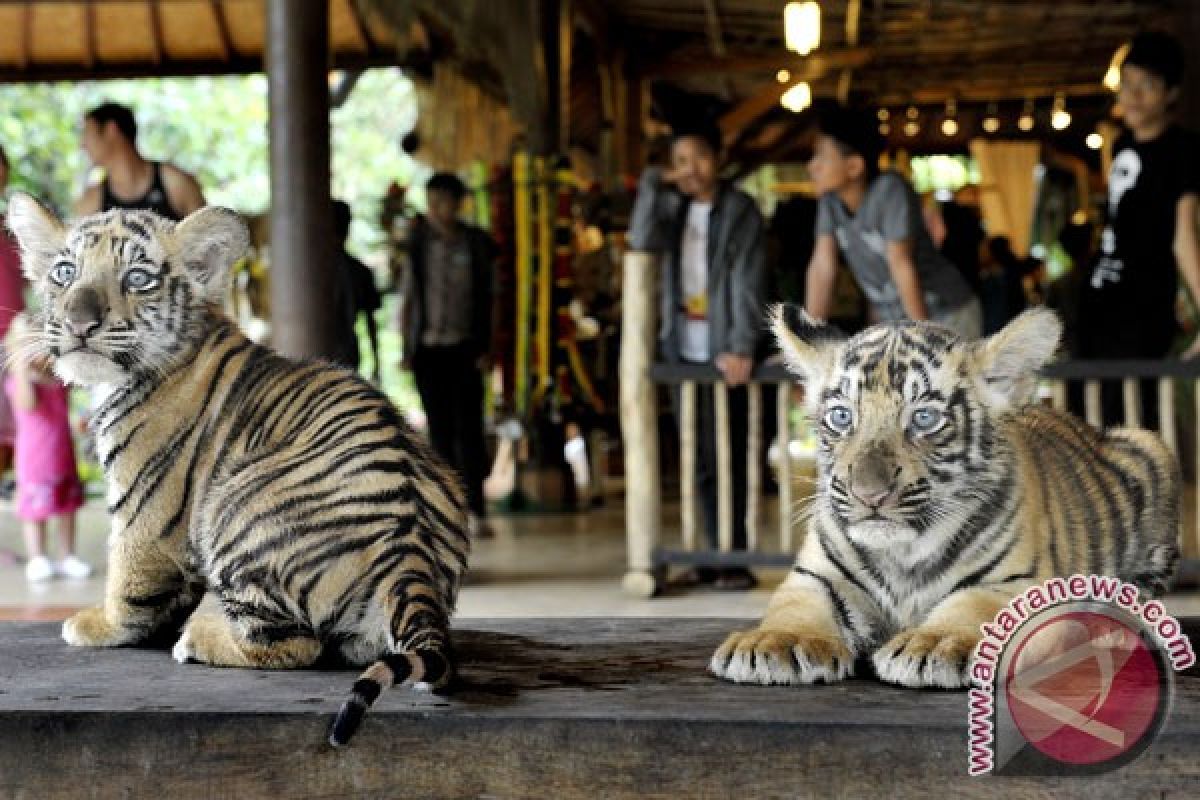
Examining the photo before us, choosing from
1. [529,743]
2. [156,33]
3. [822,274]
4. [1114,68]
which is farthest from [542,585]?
[1114,68]

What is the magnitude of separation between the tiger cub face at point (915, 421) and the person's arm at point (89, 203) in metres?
3.78

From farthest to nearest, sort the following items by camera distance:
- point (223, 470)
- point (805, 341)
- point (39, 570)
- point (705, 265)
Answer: point (39, 570) → point (705, 265) → point (223, 470) → point (805, 341)

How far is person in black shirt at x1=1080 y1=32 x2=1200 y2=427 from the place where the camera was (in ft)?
16.7

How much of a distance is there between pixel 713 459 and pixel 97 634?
11.1ft

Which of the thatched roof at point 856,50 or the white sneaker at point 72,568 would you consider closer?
the white sneaker at point 72,568

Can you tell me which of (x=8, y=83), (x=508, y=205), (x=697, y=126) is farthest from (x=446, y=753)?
(x=8, y=83)

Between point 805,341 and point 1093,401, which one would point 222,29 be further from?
point 805,341

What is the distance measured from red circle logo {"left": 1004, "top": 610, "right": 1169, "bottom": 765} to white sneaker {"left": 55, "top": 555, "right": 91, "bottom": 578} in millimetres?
5037

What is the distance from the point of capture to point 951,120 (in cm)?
1503

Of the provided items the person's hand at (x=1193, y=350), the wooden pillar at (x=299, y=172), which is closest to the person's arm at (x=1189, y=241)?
the person's hand at (x=1193, y=350)

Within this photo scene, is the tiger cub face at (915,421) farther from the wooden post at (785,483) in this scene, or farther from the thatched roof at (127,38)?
the thatched roof at (127,38)

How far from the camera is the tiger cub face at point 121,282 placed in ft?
8.03

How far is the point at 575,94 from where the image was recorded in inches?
456

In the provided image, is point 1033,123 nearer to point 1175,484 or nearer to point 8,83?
point 8,83
